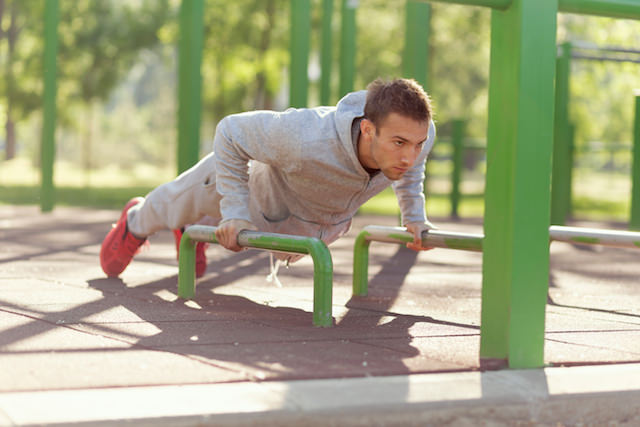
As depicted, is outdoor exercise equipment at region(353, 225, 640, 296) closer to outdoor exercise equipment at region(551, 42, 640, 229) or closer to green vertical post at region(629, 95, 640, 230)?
green vertical post at region(629, 95, 640, 230)

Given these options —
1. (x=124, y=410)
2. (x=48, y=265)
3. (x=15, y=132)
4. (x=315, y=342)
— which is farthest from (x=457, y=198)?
(x=15, y=132)

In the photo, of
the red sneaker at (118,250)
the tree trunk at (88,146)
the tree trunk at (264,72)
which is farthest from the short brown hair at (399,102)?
the tree trunk at (264,72)

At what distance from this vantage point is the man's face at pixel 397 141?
2.84 m

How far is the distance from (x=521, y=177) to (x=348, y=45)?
7990 mm

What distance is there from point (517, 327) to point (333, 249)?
3.68 m

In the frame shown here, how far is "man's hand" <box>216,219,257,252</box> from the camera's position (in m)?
3.24

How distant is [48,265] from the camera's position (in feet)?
15.0

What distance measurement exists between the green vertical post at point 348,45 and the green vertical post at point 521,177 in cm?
731

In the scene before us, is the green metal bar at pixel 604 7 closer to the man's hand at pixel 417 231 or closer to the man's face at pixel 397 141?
the man's face at pixel 397 141

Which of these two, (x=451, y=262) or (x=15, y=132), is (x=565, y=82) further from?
(x=15, y=132)

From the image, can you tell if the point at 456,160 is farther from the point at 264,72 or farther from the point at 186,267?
the point at 264,72

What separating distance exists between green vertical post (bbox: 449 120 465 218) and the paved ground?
619cm

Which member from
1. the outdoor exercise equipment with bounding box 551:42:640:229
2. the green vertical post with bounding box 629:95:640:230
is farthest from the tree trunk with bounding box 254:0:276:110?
the green vertical post with bounding box 629:95:640:230

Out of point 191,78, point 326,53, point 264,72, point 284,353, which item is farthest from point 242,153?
point 264,72
